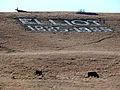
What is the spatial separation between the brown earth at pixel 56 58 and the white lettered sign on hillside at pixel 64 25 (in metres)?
1.07

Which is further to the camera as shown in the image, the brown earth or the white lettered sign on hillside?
the white lettered sign on hillside

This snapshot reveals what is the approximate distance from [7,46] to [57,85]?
12.6 metres

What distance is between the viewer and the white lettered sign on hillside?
99.7 feet

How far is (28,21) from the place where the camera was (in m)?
32.3

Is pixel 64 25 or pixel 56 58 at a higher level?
pixel 64 25

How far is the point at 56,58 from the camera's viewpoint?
A: 1892 cm

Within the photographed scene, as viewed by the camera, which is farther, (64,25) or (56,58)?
(64,25)

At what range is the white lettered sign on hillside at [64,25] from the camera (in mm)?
30402

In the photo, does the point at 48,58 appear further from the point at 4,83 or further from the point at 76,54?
the point at 4,83

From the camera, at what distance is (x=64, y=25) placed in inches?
1248

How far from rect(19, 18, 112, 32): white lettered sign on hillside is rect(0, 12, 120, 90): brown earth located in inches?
42.2

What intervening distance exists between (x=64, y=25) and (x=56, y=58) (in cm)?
1326

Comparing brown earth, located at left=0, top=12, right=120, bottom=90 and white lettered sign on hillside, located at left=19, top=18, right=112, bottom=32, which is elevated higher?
white lettered sign on hillside, located at left=19, top=18, right=112, bottom=32

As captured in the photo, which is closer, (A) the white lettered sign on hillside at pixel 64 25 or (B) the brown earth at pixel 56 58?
(B) the brown earth at pixel 56 58
